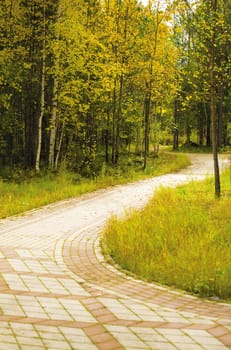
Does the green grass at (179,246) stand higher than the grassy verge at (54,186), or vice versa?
the grassy verge at (54,186)

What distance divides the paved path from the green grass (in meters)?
0.28

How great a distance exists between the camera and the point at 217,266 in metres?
6.00

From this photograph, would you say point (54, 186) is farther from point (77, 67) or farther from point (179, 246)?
point (179, 246)

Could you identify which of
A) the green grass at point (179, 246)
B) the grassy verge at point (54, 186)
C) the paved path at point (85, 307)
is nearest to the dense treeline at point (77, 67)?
the grassy verge at point (54, 186)

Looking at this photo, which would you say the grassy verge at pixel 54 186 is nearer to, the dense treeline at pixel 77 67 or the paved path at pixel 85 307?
the dense treeline at pixel 77 67

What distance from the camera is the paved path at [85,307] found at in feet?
13.1

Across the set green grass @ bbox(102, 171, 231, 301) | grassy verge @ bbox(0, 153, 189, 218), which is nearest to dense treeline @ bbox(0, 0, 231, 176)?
grassy verge @ bbox(0, 153, 189, 218)

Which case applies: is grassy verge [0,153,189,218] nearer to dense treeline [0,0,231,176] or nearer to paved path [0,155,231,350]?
dense treeline [0,0,231,176]

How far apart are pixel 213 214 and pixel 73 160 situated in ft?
39.3

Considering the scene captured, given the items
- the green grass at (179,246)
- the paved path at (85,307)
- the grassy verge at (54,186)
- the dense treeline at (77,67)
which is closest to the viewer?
the paved path at (85,307)

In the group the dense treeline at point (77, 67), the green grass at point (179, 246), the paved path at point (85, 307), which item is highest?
the dense treeline at point (77, 67)

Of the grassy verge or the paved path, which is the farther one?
the grassy verge

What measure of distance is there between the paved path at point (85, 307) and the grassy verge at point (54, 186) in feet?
12.5

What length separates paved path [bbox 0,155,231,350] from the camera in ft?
13.1
